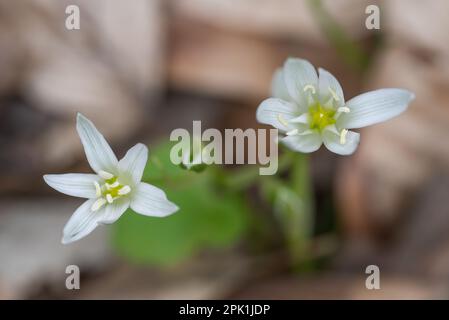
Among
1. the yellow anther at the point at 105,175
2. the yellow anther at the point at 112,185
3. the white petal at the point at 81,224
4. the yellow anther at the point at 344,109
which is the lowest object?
the white petal at the point at 81,224

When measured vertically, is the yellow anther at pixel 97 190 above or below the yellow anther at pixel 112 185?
below

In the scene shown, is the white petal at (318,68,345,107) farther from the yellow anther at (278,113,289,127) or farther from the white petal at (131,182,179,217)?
the white petal at (131,182,179,217)

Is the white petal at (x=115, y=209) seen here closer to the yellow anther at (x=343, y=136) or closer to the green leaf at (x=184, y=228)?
the yellow anther at (x=343, y=136)

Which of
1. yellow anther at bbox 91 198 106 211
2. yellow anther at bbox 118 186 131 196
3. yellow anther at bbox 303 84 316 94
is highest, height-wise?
yellow anther at bbox 303 84 316 94

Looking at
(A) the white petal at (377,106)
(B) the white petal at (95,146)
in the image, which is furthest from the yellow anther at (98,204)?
(A) the white petal at (377,106)

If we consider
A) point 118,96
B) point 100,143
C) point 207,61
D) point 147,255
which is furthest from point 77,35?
point 100,143

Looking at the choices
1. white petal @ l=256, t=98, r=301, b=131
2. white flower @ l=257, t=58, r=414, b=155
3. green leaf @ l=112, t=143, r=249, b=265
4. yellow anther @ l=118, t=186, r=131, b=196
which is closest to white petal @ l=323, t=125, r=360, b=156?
white flower @ l=257, t=58, r=414, b=155
